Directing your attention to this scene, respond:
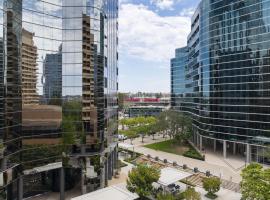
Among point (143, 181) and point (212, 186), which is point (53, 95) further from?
point (212, 186)

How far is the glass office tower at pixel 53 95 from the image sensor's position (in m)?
31.5

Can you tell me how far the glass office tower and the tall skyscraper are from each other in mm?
28232

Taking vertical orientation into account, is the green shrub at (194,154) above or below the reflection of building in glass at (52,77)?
below

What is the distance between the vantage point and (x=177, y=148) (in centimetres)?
7106

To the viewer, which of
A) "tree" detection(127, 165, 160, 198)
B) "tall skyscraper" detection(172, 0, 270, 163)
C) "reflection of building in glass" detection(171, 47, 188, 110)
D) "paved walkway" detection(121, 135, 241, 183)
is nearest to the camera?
"tree" detection(127, 165, 160, 198)

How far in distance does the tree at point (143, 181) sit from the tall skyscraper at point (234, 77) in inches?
1064

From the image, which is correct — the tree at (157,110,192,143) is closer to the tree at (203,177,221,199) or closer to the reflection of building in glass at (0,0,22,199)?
the tree at (203,177,221,199)

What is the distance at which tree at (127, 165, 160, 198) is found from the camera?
34.3 metres

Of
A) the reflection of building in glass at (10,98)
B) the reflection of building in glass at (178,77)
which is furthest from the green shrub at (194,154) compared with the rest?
the reflection of building in glass at (10,98)

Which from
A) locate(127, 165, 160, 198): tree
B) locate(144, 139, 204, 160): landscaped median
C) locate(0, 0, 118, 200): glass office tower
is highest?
locate(0, 0, 118, 200): glass office tower

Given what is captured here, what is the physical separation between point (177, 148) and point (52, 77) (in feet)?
144

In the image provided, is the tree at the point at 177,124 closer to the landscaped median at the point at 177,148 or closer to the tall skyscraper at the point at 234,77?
the landscaped median at the point at 177,148

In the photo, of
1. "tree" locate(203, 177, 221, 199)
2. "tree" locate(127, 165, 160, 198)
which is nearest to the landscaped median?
"tree" locate(203, 177, 221, 199)

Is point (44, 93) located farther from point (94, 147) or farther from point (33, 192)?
point (33, 192)
